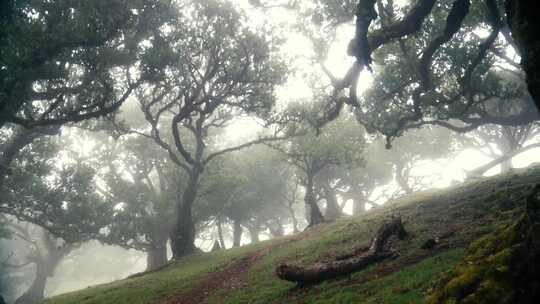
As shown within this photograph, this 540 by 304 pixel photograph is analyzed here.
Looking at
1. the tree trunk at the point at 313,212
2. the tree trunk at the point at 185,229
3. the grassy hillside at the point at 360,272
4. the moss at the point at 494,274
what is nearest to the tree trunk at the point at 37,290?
the tree trunk at the point at 185,229

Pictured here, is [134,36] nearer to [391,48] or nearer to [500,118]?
[391,48]

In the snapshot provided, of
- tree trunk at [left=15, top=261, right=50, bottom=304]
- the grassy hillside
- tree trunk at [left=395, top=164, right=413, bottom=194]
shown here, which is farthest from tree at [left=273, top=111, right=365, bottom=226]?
tree trunk at [left=15, top=261, right=50, bottom=304]

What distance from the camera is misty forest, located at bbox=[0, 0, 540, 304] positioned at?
12.6 m

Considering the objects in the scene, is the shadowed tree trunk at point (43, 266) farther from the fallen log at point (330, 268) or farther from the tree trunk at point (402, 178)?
the tree trunk at point (402, 178)

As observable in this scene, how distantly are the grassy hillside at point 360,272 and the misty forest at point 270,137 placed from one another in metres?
0.13

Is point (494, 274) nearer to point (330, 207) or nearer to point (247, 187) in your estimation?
point (330, 207)

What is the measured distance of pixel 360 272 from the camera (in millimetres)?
14594

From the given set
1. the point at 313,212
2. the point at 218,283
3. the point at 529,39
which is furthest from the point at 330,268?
the point at 313,212

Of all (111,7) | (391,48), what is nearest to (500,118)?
(391,48)

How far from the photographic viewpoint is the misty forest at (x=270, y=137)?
41.4 feet

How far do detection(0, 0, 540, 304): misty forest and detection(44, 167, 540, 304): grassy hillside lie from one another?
0.13 m

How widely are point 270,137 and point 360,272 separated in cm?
2390

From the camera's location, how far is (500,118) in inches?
1260

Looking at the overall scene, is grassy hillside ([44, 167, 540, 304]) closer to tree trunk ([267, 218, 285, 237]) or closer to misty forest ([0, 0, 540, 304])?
misty forest ([0, 0, 540, 304])
